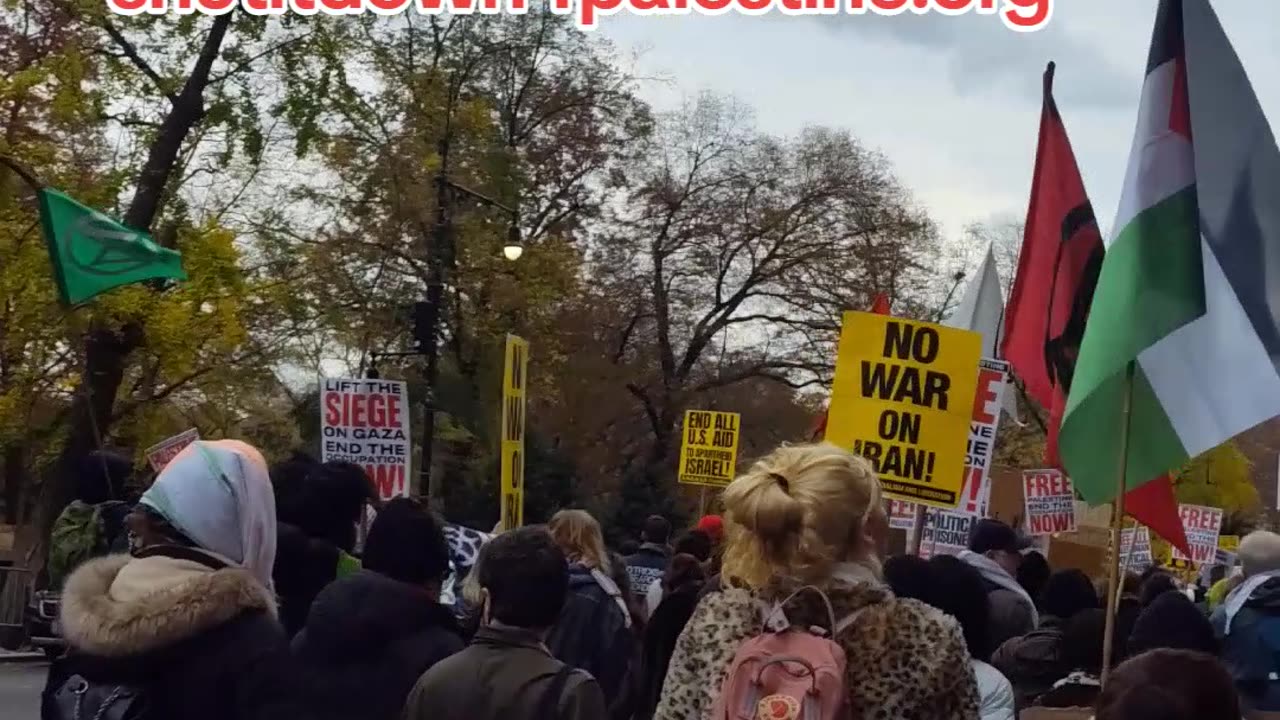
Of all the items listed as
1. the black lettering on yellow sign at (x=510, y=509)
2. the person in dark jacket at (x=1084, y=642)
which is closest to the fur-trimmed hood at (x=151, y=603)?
the person in dark jacket at (x=1084, y=642)

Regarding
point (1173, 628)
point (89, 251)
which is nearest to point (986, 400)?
point (89, 251)

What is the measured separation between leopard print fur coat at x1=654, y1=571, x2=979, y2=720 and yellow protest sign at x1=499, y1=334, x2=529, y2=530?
6823mm

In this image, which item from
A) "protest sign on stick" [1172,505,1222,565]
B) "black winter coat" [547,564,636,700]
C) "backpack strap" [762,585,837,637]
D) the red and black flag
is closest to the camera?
"backpack strap" [762,585,837,637]

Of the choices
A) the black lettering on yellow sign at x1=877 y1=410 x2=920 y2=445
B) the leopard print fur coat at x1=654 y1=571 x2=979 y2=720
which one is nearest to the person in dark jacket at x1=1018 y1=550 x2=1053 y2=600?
the black lettering on yellow sign at x1=877 y1=410 x2=920 y2=445

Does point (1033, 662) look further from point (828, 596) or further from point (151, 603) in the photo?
point (151, 603)

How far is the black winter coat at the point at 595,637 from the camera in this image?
7145 millimetres

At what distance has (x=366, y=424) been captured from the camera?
1370 centimetres

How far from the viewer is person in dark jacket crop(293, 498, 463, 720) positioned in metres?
4.27

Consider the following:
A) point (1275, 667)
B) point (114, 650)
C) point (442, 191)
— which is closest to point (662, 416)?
point (442, 191)

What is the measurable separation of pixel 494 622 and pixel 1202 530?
23.8 metres

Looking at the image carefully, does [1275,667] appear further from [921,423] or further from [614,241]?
[614,241]

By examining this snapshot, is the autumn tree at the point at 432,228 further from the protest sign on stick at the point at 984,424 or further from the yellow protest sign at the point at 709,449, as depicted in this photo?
the protest sign on stick at the point at 984,424

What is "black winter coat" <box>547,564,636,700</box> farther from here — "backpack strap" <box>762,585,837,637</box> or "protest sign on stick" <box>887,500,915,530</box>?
"protest sign on stick" <box>887,500,915,530</box>

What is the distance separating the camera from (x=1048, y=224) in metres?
9.15
